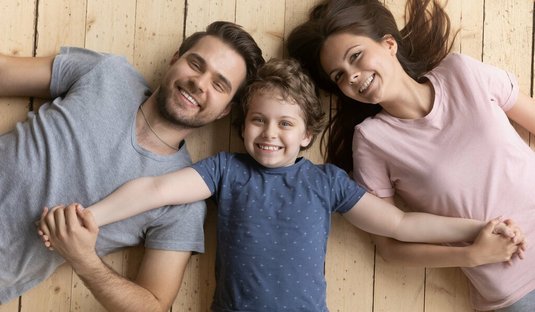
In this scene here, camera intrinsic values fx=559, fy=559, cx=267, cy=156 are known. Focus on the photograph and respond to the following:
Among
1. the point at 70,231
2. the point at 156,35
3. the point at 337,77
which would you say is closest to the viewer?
the point at 70,231

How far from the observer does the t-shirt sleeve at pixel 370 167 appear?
5.11ft

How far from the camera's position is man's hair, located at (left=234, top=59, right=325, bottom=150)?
143 centimetres

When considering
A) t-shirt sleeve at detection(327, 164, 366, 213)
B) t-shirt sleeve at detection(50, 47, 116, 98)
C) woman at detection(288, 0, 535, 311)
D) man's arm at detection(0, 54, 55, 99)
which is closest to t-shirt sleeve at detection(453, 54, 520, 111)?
woman at detection(288, 0, 535, 311)

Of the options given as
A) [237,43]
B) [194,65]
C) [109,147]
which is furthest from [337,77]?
[109,147]

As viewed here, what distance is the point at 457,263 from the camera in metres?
1.50

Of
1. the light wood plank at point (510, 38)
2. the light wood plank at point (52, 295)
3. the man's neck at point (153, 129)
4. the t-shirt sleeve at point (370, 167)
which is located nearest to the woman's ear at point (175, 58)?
the man's neck at point (153, 129)

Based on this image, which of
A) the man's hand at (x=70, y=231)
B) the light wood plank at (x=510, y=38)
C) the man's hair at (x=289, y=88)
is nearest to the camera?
the man's hand at (x=70, y=231)

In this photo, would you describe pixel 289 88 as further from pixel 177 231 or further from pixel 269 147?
pixel 177 231

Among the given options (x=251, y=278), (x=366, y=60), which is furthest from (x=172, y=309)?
(x=366, y=60)

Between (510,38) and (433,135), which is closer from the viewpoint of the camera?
(433,135)

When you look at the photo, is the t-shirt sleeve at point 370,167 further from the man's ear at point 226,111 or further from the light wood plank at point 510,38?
the light wood plank at point 510,38

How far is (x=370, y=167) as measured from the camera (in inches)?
61.3

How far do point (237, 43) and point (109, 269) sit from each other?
67 centimetres

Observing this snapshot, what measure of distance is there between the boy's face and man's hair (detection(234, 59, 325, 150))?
0.02 m
